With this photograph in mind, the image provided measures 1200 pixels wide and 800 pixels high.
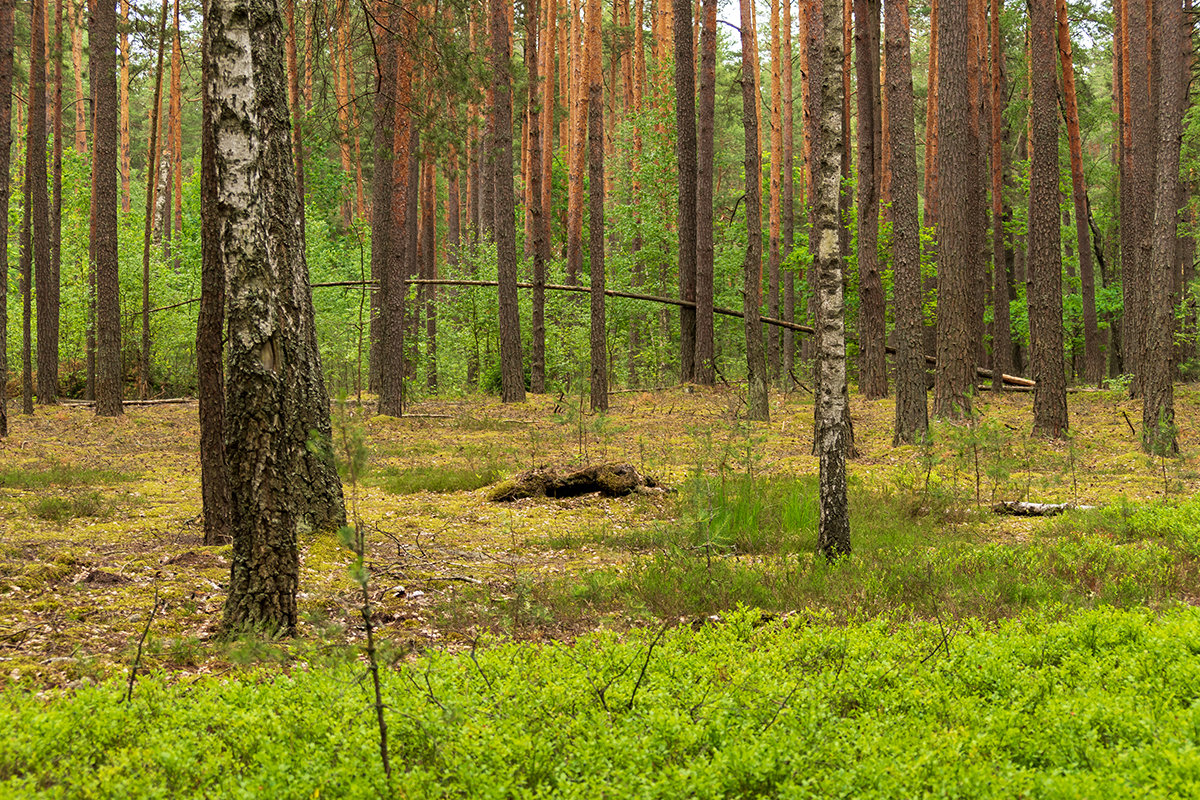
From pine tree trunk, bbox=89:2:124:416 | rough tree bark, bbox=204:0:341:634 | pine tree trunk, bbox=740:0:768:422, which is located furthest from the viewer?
pine tree trunk, bbox=89:2:124:416

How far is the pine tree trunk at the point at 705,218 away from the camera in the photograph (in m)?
18.9

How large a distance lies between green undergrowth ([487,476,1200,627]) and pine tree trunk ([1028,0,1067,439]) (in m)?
5.07

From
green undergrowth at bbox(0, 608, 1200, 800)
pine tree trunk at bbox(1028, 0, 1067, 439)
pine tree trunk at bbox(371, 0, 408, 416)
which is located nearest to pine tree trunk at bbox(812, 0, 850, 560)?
green undergrowth at bbox(0, 608, 1200, 800)

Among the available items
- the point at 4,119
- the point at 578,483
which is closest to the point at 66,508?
the point at 578,483

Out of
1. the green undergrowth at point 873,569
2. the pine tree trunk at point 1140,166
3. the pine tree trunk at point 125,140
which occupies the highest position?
the pine tree trunk at point 125,140

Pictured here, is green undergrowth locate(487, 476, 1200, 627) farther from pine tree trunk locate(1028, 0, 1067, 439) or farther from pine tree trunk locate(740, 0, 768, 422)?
pine tree trunk locate(740, 0, 768, 422)

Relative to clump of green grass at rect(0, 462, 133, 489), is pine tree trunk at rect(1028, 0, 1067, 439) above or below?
above

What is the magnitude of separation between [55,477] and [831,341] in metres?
9.22

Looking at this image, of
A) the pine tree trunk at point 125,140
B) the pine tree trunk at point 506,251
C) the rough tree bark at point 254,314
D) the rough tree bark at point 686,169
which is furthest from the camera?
the pine tree trunk at point 125,140

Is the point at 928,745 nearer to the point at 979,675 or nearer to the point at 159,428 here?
the point at 979,675

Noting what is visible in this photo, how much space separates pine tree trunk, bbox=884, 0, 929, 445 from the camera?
12.3m

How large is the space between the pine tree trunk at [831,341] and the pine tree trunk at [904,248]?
249 inches

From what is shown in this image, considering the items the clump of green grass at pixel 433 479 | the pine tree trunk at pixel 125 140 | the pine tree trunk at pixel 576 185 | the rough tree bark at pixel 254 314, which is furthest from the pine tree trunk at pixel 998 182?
the pine tree trunk at pixel 125 140

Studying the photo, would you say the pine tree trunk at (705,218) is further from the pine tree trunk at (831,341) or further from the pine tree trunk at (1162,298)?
the pine tree trunk at (831,341)
